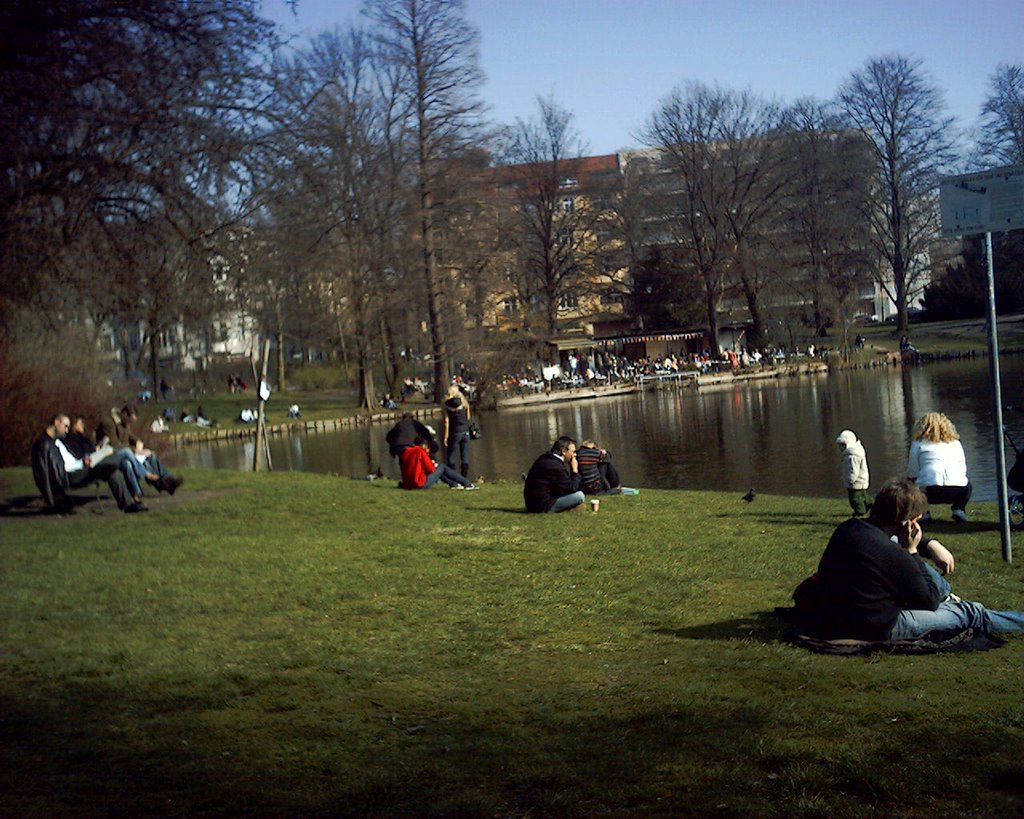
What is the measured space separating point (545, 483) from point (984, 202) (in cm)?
689

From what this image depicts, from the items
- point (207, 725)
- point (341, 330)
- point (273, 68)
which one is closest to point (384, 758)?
point (207, 725)

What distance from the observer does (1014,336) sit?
64.2 m

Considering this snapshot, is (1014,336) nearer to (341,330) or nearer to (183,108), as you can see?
(341,330)

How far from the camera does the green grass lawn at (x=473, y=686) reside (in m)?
4.66

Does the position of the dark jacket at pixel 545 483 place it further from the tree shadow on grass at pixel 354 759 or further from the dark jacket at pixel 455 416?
the tree shadow on grass at pixel 354 759

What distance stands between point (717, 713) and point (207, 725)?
2537 millimetres

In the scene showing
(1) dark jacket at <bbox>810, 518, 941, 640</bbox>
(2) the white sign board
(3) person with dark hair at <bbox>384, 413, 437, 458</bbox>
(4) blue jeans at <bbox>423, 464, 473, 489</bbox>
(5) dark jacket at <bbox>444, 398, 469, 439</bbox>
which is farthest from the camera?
(5) dark jacket at <bbox>444, 398, 469, 439</bbox>

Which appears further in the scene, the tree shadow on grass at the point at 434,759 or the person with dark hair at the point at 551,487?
the person with dark hair at the point at 551,487

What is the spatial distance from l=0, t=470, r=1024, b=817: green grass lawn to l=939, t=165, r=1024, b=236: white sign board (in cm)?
281

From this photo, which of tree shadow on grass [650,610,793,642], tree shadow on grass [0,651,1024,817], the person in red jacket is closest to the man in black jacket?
the person in red jacket

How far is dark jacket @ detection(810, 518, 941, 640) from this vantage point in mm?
6766

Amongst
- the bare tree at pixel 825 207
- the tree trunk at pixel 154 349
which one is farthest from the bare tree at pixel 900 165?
the tree trunk at pixel 154 349

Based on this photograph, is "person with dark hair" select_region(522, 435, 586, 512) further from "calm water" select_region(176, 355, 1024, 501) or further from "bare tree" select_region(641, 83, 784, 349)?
"bare tree" select_region(641, 83, 784, 349)

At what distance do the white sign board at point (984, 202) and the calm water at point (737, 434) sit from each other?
9.30 meters
